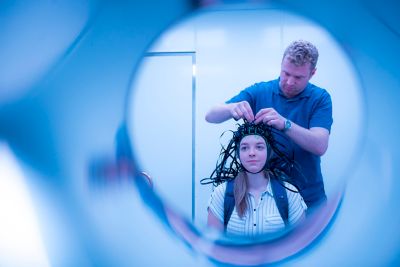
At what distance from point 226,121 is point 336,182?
320 mm

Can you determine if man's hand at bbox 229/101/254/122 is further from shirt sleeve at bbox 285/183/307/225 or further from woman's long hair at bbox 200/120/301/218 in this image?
shirt sleeve at bbox 285/183/307/225

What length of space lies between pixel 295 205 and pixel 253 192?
11 centimetres

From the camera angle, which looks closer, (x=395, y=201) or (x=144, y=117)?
(x=395, y=201)

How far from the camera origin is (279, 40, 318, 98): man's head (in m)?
1.01

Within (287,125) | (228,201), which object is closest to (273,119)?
(287,125)

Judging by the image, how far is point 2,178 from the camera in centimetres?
98

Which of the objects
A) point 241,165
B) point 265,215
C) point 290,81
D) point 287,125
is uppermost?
point 290,81

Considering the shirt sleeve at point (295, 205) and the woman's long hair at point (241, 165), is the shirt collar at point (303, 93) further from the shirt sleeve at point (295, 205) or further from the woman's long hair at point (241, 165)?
the shirt sleeve at point (295, 205)

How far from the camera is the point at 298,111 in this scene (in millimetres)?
993

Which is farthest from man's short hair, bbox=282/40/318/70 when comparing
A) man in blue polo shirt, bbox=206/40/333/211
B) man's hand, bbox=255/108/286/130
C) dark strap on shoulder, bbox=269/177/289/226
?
dark strap on shoulder, bbox=269/177/289/226

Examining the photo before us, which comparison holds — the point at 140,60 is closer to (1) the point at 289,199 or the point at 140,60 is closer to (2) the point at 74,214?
(2) the point at 74,214

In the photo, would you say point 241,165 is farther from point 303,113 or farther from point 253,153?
point 303,113

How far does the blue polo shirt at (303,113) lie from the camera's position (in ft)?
3.26

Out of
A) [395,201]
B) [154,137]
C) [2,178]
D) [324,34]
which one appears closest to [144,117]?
[154,137]
